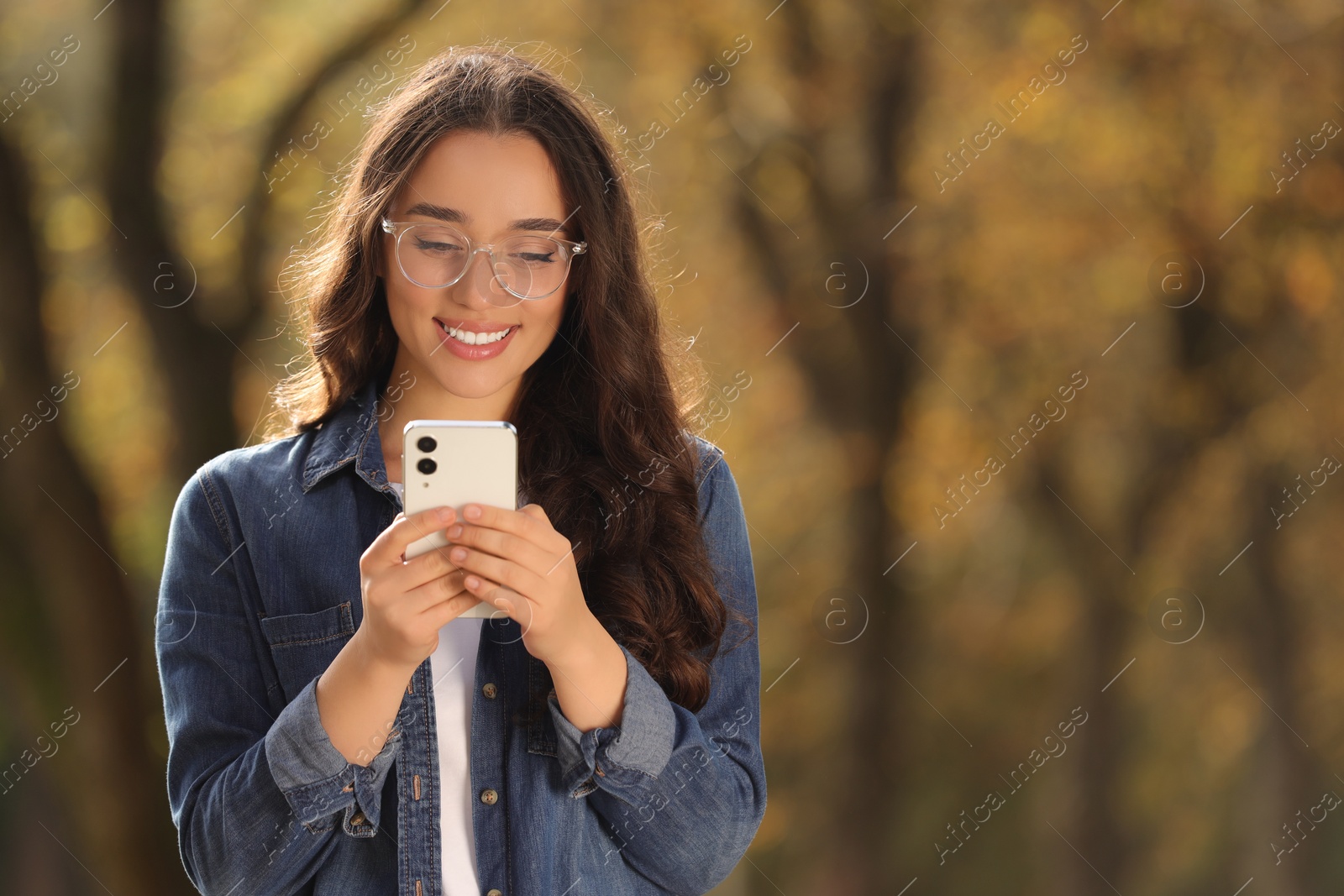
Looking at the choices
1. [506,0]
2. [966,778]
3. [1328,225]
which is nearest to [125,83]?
[506,0]

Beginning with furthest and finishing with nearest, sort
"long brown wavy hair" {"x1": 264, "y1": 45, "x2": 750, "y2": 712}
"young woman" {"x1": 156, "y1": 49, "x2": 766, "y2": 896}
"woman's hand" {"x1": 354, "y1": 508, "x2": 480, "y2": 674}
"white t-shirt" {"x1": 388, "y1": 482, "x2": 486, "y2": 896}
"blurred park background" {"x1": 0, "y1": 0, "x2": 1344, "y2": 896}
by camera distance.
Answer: "blurred park background" {"x1": 0, "y1": 0, "x2": 1344, "y2": 896}
"long brown wavy hair" {"x1": 264, "y1": 45, "x2": 750, "y2": 712}
"white t-shirt" {"x1": 388, "y1": 482, "x2": 486, "y2": 896}
"young woman" {"x1": 156, "y1": 49, "x2": 766, "y2": 896}
"woman's hand" {"x1": 354, "y1": 508, "x2": 480, "y2": 674}

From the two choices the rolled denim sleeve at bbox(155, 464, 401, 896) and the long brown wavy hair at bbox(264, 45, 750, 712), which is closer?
the rolled denim sleeve at bbox(155, 464, 401, 896)

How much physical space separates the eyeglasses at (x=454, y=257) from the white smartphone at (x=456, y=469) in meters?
0.26

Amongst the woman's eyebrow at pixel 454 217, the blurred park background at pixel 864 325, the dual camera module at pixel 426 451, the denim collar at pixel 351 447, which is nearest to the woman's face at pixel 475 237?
the woman's eyebrow at pixel 454 217

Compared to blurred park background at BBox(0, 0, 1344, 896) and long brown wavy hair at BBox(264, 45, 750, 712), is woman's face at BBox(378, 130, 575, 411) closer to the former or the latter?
long brown wavy hair at BBox(264, 45, 750, 712)

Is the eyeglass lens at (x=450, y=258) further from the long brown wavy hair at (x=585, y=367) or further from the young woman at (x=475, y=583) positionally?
the long brown wavy hair at (x=585, y=367)

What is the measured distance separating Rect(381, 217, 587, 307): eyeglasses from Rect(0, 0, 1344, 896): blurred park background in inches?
117

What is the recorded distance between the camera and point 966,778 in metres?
9.41

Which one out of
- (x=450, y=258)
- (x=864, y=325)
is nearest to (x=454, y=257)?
(x=450, y=258)

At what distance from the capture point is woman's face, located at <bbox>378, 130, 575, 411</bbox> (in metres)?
1.68

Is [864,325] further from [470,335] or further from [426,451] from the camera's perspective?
[426,451]

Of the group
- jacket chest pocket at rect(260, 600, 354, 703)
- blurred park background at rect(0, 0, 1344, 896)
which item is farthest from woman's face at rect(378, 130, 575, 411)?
blurred park background at rect(0, 0, 1344, 896)

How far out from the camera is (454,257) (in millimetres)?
1677

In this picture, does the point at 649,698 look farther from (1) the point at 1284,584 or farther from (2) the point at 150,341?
(1) the point at 1284,584
